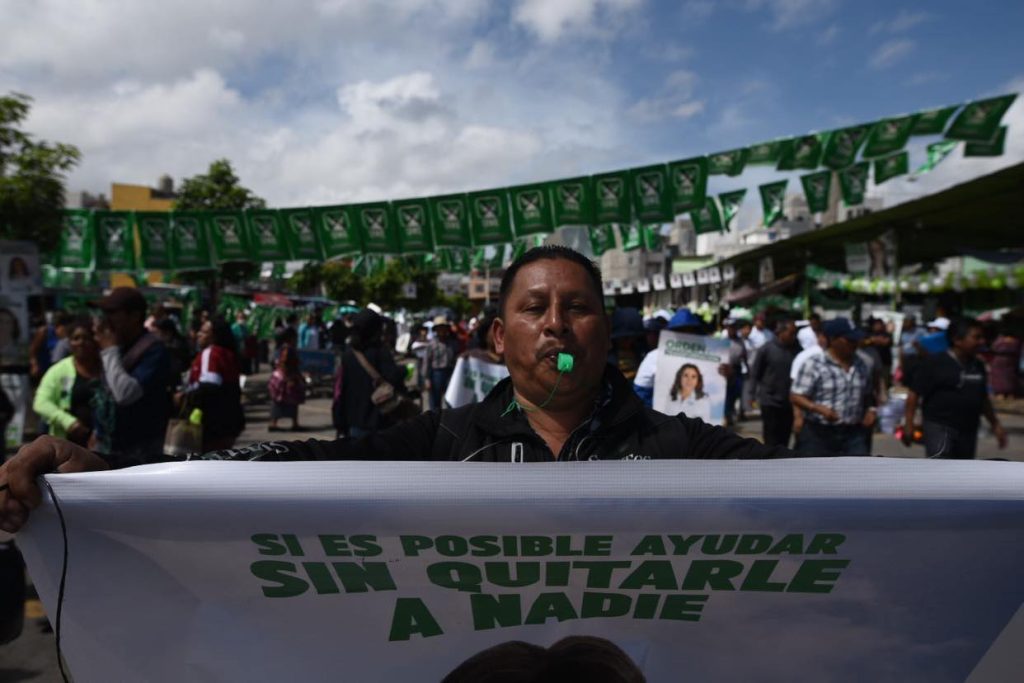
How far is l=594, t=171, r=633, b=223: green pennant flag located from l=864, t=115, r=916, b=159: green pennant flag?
11.1 ft

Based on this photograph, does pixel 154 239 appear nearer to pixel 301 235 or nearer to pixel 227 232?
pixel 227 232

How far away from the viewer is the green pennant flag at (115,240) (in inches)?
488

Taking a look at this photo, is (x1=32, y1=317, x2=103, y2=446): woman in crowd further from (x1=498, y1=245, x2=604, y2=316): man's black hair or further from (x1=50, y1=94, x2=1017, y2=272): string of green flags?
(x1=50, y1=94, x2=1017, y2=272): string of green flags

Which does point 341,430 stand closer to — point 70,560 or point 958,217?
point 70,560

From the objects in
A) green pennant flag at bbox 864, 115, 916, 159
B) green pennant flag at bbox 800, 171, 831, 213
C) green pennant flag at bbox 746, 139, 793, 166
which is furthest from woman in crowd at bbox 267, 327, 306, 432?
green pennant flag at bbox 864, 115, 916, 159

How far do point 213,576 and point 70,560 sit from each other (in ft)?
0.87

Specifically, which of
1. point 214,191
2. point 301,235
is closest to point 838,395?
point 301,235

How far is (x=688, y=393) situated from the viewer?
673cm

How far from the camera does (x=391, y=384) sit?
6.14 m

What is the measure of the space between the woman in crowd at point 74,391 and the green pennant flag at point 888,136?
982cm

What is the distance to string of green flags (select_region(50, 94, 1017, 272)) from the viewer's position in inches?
433

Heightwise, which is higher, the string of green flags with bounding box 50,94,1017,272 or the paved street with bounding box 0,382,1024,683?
the string of green flags with bounding box 50,94,1017,272

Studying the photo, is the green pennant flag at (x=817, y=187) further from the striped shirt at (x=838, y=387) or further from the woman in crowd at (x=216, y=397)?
the woman in crowd at (x=216, y=397)

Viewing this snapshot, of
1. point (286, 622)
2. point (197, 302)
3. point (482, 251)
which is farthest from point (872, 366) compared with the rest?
point (197, 302)
